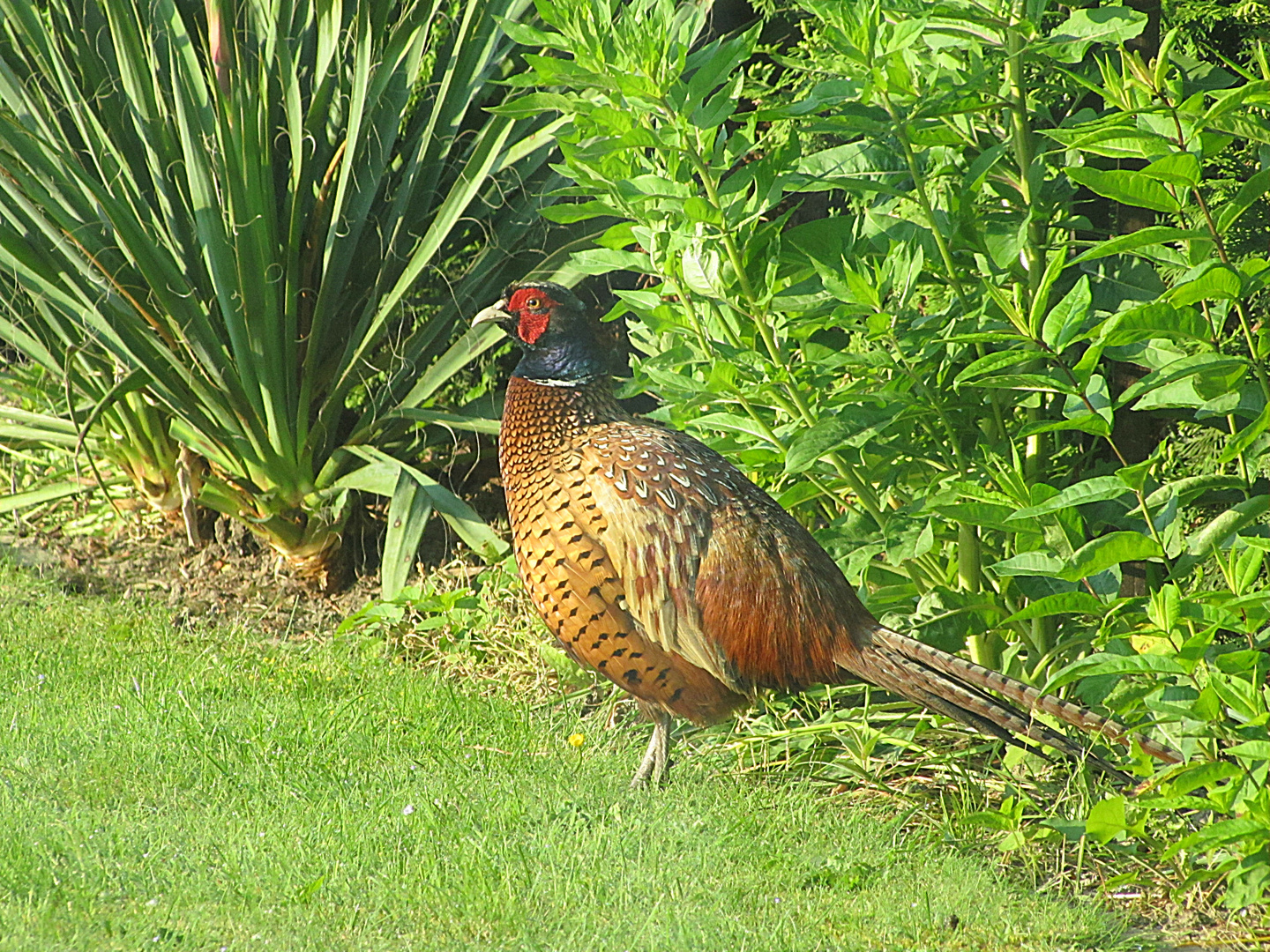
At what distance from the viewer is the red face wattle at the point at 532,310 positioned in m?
3.60

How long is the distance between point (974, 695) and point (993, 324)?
2.91ft

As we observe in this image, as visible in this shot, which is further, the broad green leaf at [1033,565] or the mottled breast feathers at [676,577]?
the mottled breast feathers at [676,577]

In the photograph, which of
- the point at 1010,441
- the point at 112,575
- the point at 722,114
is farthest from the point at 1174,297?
the point at 112,575

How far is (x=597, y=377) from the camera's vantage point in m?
3.60

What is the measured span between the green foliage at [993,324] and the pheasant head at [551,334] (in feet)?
0.43

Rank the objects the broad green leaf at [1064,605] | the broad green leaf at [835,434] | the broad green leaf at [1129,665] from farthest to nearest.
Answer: the broad green leaf at [835,434] → the broad green leaf at [1064,605] → the broad green leaf at [1129,665]

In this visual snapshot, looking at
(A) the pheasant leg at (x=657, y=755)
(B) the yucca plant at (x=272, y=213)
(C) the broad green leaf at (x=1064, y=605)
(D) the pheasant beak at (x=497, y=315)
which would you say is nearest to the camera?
(C) the broad green leaf at (x=1064, y=605)

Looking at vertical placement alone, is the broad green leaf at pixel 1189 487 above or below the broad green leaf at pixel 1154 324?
below

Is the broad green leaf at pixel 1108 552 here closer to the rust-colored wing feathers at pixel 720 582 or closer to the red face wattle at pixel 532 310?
the rust-colored wing feathers at pixel 720 582

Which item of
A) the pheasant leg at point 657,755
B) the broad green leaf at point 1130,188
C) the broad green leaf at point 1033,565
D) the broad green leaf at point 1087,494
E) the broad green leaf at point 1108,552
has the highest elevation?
the broad green leaf at point 1130,188

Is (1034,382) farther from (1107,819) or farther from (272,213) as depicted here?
(272,213)

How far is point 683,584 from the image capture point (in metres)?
3.29

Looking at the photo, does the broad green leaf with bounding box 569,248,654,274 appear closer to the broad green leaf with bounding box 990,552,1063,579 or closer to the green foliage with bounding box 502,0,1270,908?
the green foliage with bounding box 502,0,1270,908

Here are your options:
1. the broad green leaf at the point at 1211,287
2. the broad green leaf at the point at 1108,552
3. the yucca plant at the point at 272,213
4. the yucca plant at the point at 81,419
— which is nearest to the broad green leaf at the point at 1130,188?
the broad green leaf at the point at 1211,287
